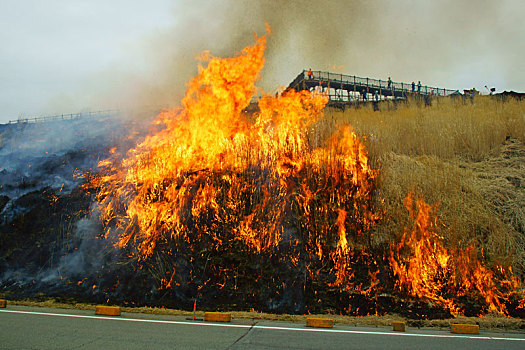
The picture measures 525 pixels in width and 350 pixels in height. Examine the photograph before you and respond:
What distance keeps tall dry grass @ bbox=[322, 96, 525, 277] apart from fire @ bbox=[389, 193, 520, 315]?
310mm

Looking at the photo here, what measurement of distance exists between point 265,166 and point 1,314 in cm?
654

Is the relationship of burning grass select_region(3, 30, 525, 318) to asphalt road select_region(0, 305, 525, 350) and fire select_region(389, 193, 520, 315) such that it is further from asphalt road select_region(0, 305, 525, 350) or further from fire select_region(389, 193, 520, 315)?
asphalt road select_region(0, 305, 525, 350)

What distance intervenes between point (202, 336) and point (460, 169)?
8925 millimetres

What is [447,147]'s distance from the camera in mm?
11156

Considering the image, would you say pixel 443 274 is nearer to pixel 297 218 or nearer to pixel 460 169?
pixel 297 218

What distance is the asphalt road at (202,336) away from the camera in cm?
451

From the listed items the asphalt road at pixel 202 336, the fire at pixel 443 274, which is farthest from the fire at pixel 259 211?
the asphalt road at pixel 202 336

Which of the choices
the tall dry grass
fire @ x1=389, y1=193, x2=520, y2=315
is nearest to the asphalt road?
fire @ x1=389, y1=193, x2=520, y2=315

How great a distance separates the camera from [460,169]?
9.70 m

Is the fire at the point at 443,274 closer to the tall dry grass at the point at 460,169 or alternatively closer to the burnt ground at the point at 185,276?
the burnt ground at the point at 185,276

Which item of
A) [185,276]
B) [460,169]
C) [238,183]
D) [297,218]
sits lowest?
[185,276]

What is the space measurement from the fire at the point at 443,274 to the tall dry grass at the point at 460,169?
1.02ft

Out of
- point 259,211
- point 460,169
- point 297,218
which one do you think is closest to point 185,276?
point 259,211

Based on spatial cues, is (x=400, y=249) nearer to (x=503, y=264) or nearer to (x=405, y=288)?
(x=405, y=288)
